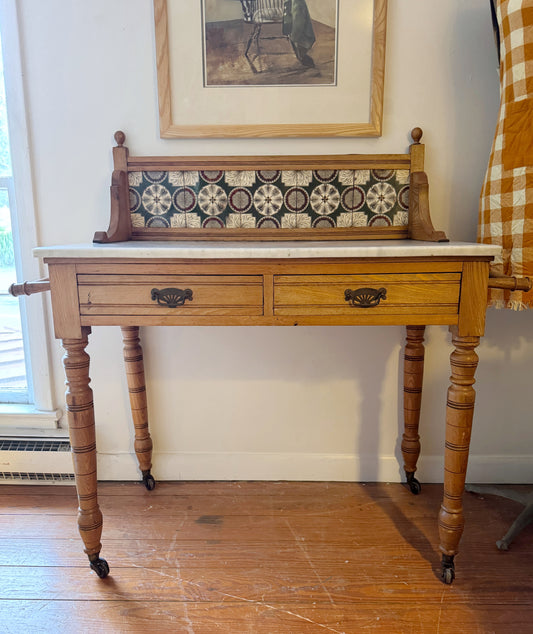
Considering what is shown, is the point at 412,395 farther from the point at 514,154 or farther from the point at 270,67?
the point at 270,67

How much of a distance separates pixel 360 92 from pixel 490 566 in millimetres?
1647

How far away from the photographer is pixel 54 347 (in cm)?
176

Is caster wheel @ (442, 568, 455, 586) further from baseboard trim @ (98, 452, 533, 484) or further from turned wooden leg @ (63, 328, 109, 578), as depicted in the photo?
turned wooden leg @ (63, 328, 109, 578)

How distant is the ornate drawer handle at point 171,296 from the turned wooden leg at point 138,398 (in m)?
0.52

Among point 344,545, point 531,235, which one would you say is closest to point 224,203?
point 531,235

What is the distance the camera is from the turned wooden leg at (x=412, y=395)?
5.34ft

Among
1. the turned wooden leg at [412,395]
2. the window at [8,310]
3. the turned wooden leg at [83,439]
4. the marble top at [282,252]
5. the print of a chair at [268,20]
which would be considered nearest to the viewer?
the marble top at [282,252]

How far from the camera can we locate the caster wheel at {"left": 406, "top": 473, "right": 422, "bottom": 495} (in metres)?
1.71

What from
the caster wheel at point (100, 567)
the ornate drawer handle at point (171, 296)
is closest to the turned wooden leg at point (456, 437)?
the ornate drawer handle at point (171, 296)

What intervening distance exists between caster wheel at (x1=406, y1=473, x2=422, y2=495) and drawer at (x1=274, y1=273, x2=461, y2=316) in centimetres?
87

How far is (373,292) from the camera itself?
116cm

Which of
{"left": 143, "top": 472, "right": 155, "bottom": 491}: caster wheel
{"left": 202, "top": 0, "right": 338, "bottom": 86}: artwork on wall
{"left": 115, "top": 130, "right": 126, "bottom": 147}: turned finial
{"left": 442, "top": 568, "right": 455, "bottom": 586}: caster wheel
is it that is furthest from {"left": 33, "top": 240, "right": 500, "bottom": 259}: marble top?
{"left": 143, "top": 472, "right": 155, "bottom": 491}: caster wheel

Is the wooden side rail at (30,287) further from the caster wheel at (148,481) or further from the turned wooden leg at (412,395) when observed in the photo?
the turned wooden leg at (412,395)

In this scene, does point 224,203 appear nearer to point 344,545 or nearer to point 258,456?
point 258,456
